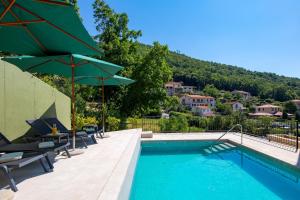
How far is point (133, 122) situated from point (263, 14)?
1061cm

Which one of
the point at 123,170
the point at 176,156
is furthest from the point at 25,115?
the point at 176,156

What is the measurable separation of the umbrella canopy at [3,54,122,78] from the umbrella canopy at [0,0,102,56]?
0.73 ft

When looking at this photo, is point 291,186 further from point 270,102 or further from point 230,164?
point 270,102

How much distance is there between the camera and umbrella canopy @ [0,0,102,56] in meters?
3.45

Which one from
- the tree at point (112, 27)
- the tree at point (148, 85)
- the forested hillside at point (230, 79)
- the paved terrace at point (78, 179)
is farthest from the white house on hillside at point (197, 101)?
the paved terrace at point (78, 179)

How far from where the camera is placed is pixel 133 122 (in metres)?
12.7

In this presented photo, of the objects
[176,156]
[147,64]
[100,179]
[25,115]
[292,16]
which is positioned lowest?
[176,156]

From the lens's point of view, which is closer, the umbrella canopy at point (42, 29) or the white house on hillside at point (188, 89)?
→ the umbrella canopy at point (42, 29)

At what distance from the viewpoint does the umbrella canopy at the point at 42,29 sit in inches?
136

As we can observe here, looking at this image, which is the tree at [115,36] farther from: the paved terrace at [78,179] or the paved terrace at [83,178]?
the paved terrace at [78,179]

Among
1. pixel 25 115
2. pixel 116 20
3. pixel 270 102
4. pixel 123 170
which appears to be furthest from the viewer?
pixel 270 102

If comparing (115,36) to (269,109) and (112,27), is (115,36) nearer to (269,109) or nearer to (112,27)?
(112,27)

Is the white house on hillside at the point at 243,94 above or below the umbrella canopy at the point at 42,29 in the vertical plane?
above

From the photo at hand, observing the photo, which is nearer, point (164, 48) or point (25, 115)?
point (25, 115)
